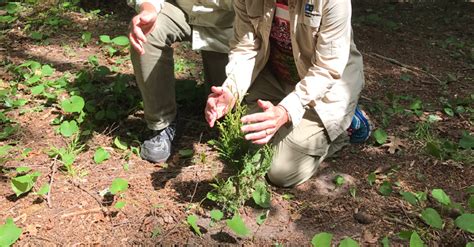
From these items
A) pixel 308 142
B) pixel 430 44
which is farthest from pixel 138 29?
pixel 430 44

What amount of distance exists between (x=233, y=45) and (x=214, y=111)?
62cm

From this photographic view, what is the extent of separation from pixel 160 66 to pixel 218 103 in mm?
641

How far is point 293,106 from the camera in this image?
2.20 metres

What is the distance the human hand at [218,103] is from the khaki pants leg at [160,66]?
1.96 feet

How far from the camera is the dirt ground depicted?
2219 mm

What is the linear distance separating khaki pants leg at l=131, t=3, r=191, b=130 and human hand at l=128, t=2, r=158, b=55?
0.14 metres

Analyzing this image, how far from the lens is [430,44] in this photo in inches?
195

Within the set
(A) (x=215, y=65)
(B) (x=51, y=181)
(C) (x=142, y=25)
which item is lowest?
(B) (x=51, y=181)

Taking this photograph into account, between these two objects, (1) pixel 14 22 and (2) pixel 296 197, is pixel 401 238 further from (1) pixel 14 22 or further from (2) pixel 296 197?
(1) pixel 14 22

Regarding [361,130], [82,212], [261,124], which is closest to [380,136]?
[361,130]

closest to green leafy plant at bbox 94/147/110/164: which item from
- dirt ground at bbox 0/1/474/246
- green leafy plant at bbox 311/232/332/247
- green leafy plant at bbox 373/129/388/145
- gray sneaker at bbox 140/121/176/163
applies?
dirt ground at bbox 0/1/474/246

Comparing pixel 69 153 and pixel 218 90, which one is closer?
pixel 218 90

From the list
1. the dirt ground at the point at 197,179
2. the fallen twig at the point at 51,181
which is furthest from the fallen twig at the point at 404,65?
the fallen twig at the point at 51,181

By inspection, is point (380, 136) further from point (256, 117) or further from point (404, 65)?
point (404, 65)
